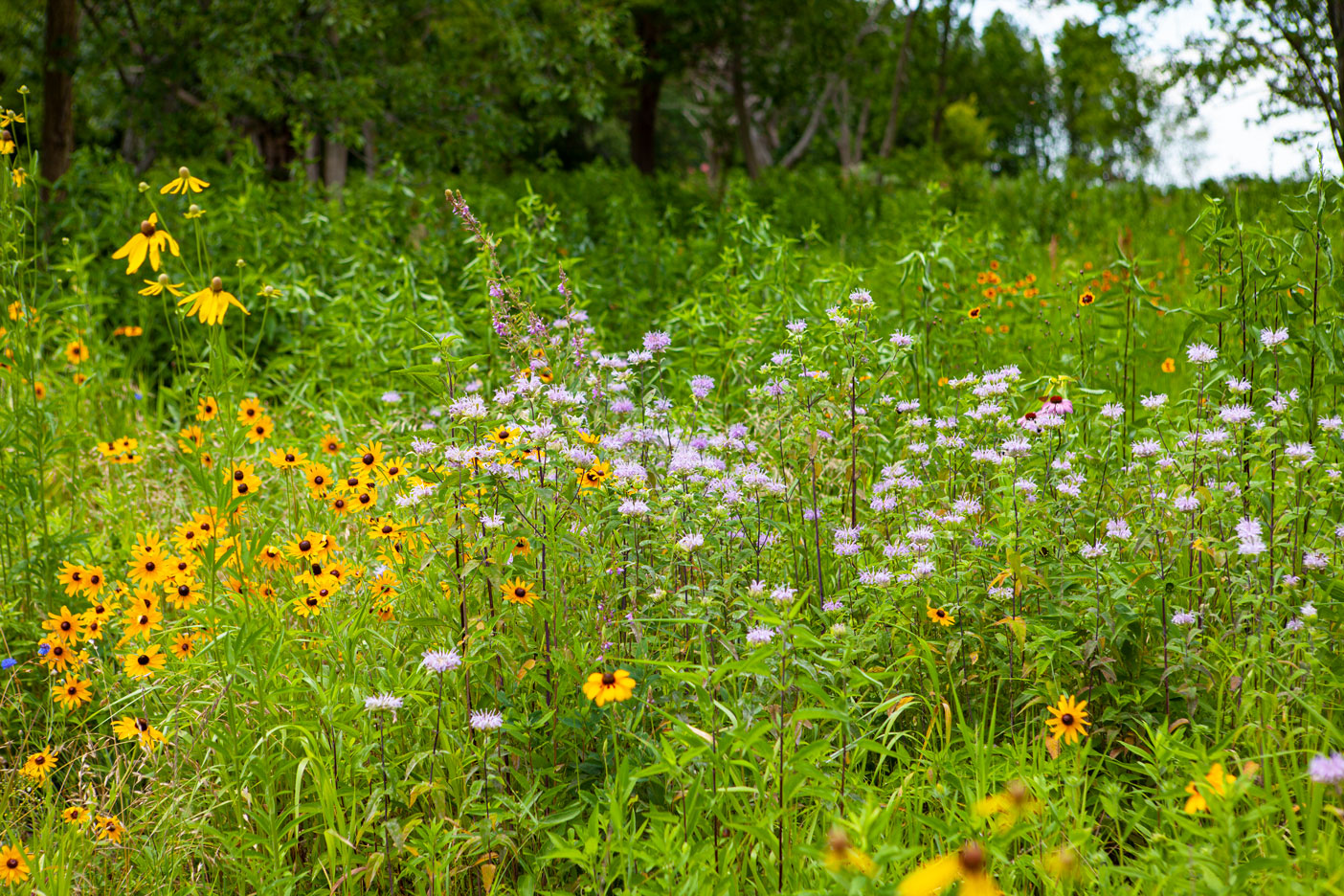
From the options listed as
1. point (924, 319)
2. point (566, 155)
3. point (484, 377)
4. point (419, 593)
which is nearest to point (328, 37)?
point (484, 377)

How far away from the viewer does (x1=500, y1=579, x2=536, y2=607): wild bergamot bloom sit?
7.40ft

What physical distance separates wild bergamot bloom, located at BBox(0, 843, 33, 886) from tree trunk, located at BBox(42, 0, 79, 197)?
5788 millimetres

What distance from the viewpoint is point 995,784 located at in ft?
7.13

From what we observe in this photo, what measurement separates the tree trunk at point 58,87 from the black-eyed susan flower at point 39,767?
17.8 ft

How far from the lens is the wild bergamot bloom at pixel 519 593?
2257 millimetres

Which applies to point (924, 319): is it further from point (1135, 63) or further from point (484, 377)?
point (1135, 63)

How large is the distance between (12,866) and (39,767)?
38 centimetres

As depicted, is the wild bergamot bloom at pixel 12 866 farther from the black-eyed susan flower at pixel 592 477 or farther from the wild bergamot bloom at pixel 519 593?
the black-eyed susan flower at pixel 592 477

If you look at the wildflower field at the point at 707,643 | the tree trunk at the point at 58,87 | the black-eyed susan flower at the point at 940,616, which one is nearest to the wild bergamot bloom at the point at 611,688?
the wildflower field at the point at 707,643

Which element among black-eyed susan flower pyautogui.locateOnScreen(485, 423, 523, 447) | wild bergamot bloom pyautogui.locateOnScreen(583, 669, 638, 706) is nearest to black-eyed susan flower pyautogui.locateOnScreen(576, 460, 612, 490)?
black-eyed susan flower pyautogui.locateOnScreen(485, 423, 523, 447)

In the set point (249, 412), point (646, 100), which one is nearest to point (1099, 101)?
point (646, 100)

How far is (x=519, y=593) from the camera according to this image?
2271mm

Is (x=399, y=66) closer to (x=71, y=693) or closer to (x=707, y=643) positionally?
(x=71, y=693)

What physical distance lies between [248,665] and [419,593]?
42 cm
